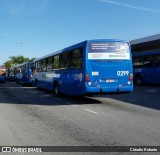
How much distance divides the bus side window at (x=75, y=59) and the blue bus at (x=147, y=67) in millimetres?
11328

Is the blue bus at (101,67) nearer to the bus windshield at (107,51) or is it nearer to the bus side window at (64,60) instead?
the bus windshield at (107,51)

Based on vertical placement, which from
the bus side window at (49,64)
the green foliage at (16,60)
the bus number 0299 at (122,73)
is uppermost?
the green foliage at (16,60)

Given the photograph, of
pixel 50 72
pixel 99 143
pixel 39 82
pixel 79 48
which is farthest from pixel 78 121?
pixel 39 82

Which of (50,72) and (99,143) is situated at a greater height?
(50,72)

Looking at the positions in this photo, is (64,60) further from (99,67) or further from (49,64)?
(49,64)

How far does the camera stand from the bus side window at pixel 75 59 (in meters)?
15.0

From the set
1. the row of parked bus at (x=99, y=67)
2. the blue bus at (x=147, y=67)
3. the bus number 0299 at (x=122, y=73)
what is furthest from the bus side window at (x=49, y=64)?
the blue bus at (x=147, y=67)

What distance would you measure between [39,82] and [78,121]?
15.6m

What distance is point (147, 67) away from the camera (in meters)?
26.9

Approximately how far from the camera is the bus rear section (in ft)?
47.0

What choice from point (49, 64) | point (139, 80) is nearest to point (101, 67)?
point (49, 64)

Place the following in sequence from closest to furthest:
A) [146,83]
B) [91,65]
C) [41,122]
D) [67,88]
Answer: [41,122], [91,65], [67,88], [146,83]

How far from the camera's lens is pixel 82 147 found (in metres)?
6.88

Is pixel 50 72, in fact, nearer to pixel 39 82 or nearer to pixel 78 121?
pixel 39 82
